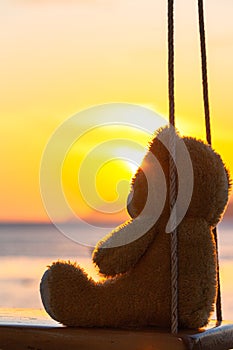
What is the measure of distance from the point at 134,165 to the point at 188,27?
2.60 metres

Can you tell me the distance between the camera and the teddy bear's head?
5.99ft

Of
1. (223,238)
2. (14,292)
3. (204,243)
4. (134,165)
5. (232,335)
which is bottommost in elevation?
(232,335)

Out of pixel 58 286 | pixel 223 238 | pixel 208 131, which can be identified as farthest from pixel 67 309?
Answer: pixel 223 238

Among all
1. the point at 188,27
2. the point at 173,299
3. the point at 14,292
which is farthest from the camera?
the point at 14,292

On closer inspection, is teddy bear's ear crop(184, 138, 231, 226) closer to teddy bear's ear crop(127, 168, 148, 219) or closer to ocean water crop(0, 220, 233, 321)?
teddy bear's ear crop(127, 168, 148, 219)

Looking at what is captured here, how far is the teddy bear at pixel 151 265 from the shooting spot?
5.91ft

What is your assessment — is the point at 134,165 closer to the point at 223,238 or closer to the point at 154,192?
the point at 154,192

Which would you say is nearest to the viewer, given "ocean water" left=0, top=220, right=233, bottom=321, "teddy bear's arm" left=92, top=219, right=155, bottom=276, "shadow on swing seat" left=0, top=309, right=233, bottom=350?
"shadow on swing seat" left=0, top=309, right=233, bottom=350

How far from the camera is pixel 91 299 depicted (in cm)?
184

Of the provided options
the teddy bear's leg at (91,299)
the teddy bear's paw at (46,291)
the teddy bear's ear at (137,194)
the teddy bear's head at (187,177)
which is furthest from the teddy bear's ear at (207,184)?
the teddy bear's paw at (46,291)

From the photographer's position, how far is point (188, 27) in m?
4.36

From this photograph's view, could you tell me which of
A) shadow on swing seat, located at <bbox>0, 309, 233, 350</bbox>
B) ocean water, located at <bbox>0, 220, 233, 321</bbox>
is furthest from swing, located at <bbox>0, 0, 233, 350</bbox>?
ocean water, located at <bbox>0, 220, 233, 321</bbox>

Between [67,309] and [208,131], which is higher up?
[208,131]

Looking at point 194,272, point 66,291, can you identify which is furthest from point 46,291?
point 194,272
